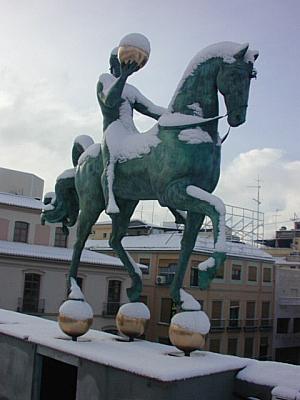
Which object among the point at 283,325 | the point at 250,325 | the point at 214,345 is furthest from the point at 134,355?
the point at 283,325

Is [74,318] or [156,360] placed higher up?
[74,318]

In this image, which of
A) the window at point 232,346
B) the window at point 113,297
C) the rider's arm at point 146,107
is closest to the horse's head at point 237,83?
the rider's arm at point 146,107

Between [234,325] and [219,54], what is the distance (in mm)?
22515

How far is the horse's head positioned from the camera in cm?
377

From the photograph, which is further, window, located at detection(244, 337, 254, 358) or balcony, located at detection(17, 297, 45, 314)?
window, located at detection(244, 337, 254, 358)

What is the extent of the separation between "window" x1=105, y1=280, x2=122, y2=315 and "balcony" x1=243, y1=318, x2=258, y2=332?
24.4 ft

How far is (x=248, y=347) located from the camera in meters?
25.7

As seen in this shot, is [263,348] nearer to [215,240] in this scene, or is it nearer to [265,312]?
[265,312]

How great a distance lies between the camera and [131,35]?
14.0 feet

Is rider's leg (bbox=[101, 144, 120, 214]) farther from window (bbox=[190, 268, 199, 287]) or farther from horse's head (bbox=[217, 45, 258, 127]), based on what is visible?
window (bbox=[190, 268, 199, 287])

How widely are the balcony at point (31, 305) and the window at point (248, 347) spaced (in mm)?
11345

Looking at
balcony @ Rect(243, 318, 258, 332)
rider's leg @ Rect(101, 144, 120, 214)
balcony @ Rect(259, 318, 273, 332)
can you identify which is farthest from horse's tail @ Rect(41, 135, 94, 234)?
balcony @ Rect(259, 318, 273, 332)

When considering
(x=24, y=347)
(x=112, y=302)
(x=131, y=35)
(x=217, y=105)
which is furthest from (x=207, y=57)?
(x=112, y=302)

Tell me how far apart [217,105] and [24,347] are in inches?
103
